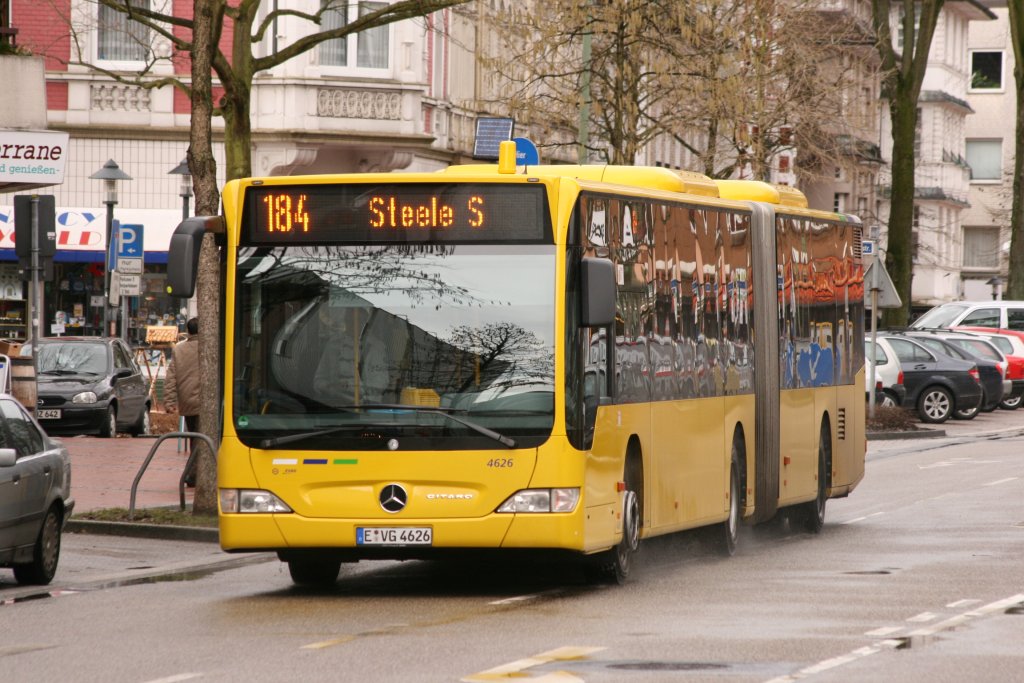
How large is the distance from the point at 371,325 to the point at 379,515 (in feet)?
3.81

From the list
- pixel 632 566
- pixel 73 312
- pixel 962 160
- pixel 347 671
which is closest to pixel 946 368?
pixel 73 312

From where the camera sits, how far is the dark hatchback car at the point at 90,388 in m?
33.2

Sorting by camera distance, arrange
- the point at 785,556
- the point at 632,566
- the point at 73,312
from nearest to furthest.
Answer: the point at 632,566, the point at 785,556, the point at 73,312

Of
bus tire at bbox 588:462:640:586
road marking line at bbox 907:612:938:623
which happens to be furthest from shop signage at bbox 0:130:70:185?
road marking line at bbox 907:612:938:623

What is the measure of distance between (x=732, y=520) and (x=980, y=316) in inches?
1392

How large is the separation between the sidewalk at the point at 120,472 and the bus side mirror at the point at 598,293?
8.40 meters

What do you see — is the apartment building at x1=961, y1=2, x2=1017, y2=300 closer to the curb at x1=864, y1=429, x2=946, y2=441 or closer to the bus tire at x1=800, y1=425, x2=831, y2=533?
the curb at x1=864, y1=429, x2=946, y2=441

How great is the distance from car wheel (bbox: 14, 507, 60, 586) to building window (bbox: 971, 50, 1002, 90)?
98.0 metres

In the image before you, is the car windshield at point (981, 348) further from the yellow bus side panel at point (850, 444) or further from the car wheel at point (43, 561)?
the car wheel at point (43, 561)

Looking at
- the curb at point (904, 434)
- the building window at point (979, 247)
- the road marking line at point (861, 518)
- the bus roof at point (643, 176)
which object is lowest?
the curb at point (904, 434)

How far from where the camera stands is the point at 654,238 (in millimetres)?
15688

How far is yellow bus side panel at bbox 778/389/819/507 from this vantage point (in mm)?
19078

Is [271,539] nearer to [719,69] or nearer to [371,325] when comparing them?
[371,325]

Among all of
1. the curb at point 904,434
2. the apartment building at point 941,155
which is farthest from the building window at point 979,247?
the curb at point 904,434
